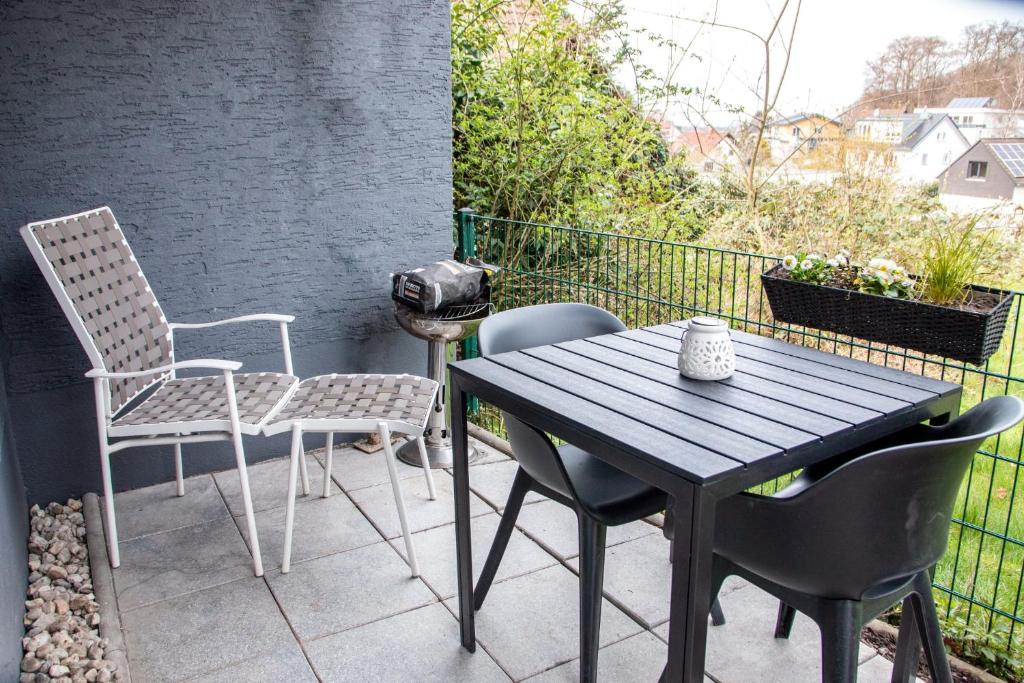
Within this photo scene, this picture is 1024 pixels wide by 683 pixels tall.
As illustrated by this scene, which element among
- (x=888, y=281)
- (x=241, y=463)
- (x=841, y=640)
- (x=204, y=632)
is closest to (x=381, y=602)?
(x=204, y=632)

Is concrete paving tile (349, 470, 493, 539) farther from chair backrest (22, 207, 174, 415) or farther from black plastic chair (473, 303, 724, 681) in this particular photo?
chair backrest (22, 207, 174, 415)

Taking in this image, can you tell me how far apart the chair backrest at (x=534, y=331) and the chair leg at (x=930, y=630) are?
818 mm

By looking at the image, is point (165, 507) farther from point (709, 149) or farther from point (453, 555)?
point (709, 149)

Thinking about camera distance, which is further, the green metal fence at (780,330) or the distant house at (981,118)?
the distant house at (981,118)

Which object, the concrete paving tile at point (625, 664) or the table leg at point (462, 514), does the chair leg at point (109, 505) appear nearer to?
the table leg at point (462, 514)

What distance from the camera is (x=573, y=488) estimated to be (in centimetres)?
182

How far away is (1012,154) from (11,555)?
4.88m

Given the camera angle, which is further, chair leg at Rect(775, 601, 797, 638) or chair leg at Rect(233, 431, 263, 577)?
chair leg at Rect(233, 431, 263, 577)

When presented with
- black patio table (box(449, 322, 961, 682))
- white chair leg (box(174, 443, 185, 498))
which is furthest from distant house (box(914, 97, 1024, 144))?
white chair leg (box(174, 443, 185, 498))

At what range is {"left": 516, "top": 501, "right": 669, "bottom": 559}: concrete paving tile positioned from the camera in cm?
278

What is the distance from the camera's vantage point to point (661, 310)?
10.4 ft

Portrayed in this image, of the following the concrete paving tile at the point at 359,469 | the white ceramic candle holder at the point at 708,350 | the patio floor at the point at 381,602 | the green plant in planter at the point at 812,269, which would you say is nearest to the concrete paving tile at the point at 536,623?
the patio floor at the point at 381,602

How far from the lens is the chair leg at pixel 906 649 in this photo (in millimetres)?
1856

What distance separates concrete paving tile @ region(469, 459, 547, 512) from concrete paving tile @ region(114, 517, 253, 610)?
37.2 inches
